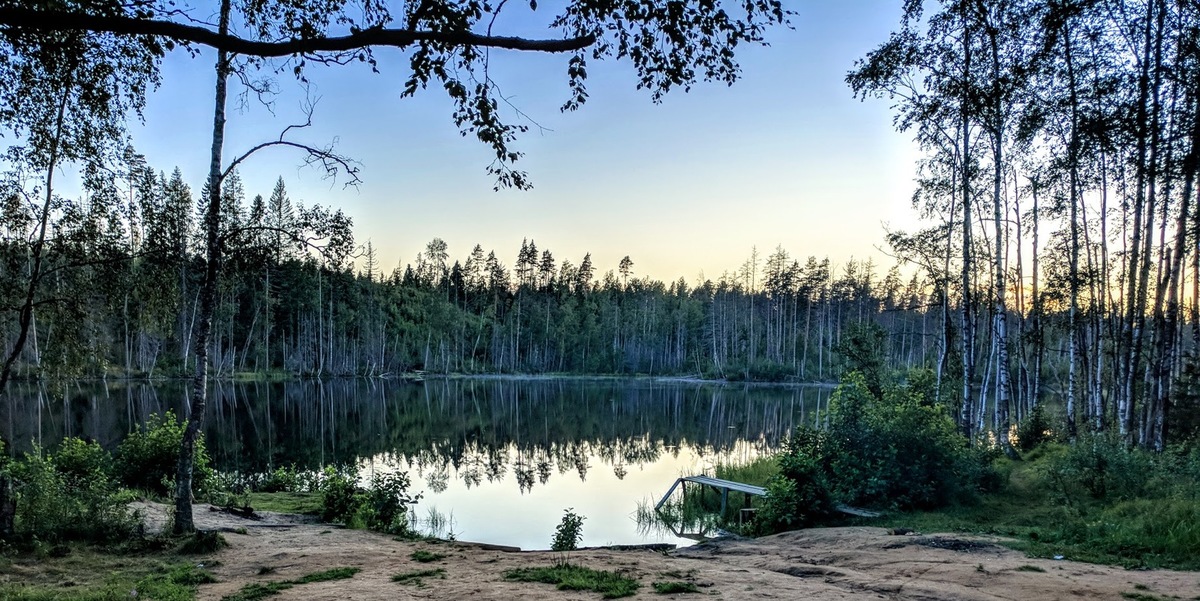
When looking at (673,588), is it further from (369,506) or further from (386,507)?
(369,506)

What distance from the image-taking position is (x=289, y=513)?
12539 mm

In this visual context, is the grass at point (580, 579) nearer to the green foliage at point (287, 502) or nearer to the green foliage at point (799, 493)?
the green foliage at point (799, 493)

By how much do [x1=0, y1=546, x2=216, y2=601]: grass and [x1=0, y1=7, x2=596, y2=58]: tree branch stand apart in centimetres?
500

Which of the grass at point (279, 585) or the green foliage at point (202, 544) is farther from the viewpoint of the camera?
the green foliage at point (202, 544)

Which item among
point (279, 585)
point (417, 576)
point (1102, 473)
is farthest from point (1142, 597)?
point (279, 585)

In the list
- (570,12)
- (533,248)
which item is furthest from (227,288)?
(533,248)

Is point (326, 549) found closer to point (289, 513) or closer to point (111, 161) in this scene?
point (289, 513)

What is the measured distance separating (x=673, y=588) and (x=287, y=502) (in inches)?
421

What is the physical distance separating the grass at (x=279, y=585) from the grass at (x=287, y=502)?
5.88 m

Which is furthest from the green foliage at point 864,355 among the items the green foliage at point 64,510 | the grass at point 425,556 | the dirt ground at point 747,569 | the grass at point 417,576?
the green foliage at point 64,510

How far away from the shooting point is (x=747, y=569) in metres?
8.18

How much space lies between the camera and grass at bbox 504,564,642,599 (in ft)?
21.7

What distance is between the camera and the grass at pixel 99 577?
20.1 ft

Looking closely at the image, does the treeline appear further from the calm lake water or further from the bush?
the bush
